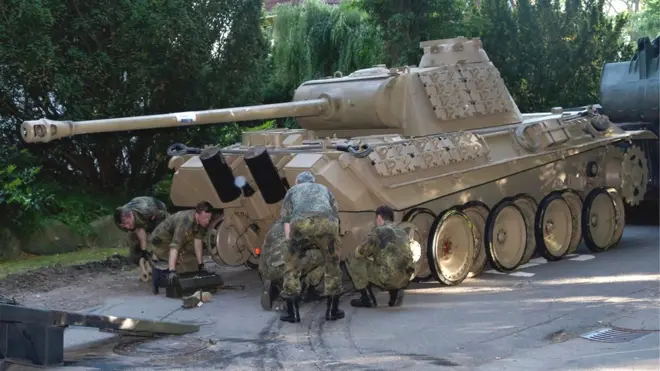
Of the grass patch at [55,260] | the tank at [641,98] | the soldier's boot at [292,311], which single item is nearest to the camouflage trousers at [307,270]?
the soldier's boot at [292,311]

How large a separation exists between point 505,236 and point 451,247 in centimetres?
112

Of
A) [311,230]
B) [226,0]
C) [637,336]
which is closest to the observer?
[637,336]

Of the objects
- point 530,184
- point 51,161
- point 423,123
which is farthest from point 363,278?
point 51,161

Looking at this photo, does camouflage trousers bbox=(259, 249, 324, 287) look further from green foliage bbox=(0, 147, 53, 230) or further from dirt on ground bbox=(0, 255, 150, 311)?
green foliage bbox=(0, 147, 53, 230)

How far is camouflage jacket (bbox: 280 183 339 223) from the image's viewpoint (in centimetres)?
898

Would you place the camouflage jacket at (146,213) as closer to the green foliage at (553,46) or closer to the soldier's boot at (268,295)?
the soldier's boot at (268,295)

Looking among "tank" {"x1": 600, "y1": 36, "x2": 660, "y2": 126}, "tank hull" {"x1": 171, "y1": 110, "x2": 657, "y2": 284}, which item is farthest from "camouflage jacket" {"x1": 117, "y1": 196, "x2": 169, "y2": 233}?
"tank" {"x1": 600, "y1": 36, "x2": 660, "y2": 126}

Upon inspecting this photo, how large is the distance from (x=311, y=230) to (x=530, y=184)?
445 cm

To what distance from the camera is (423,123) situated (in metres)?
11.5

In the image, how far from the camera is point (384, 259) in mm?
9492

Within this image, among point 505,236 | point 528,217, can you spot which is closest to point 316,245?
point 505,236

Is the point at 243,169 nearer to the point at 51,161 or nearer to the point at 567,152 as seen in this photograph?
the point at 567,152

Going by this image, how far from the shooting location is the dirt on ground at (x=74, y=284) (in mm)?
10664

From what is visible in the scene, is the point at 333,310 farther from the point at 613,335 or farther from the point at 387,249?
the point at 613,335
